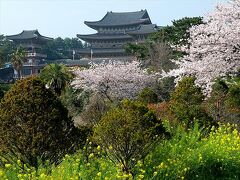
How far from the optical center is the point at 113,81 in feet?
99.4

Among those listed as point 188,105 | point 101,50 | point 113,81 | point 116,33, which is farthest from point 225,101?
point 116,33

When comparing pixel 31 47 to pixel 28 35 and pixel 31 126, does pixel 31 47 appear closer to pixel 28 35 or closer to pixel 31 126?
pixel 28 35

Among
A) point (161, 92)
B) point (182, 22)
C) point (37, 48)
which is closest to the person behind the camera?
point (161, 92)

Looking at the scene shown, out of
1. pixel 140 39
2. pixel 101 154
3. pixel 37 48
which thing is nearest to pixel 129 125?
pixel 101 154

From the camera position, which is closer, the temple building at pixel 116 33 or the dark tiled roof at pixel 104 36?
the temple building at pixel 116 33

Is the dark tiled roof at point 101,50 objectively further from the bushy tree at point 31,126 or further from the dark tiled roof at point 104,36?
the bushy tree at point 31,126

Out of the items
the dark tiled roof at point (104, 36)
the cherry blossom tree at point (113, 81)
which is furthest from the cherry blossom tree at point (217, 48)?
the dark tiled roof at point (104, 36)

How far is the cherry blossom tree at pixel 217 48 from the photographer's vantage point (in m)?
15.4

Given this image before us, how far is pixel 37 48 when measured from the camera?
68000mm

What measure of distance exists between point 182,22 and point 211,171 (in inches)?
1046

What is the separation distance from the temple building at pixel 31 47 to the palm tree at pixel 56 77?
32.7m

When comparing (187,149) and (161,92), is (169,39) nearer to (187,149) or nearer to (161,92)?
(161,92)

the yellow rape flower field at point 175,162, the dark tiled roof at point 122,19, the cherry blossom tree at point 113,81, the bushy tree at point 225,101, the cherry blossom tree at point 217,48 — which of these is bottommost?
the cherry blossom tree at point 113,81

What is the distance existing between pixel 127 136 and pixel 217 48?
9.67 meters
